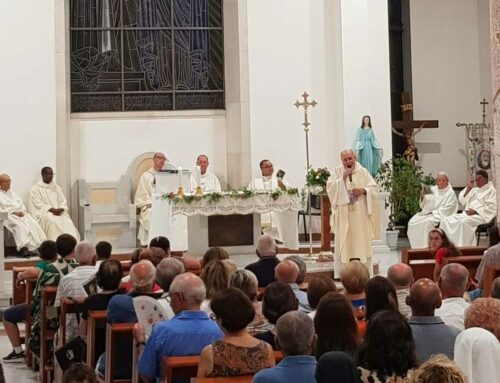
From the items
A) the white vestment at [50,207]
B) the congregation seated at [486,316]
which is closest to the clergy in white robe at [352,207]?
the white vestment at [50,207]

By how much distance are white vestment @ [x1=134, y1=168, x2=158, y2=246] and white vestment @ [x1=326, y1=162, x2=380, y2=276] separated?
469 cm

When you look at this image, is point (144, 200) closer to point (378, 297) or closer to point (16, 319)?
point (16, 319)

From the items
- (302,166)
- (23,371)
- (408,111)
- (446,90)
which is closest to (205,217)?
(302,166)

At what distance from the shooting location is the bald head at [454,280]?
5.66 m

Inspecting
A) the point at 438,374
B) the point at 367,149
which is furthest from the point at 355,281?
the point at 367,149

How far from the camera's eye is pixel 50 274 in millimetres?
7988

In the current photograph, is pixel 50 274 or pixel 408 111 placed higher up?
pixel 408 111

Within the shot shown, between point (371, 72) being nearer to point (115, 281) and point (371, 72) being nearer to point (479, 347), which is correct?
point (115, 281)

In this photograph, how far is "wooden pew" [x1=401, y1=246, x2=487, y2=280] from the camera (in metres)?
9.55

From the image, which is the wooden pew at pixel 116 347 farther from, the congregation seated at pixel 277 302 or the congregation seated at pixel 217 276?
the congregation seated at pixel 277 302

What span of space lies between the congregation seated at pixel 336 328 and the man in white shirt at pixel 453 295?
1.21 metres

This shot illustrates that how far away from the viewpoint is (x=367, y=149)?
649 inches

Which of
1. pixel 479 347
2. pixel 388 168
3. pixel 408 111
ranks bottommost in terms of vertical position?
pixel 479 347

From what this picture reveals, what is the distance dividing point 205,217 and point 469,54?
8.77 metres
